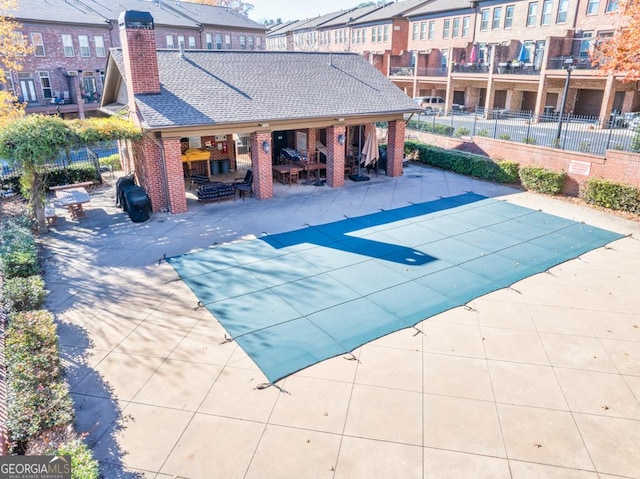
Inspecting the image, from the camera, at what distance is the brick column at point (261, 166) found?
56.1 ft

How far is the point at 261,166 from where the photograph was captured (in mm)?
17359

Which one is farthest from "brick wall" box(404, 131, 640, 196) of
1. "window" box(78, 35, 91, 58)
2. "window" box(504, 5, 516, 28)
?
"window" box(78, 35, 91, 58)

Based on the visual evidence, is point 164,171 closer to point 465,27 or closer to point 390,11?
point 465,27

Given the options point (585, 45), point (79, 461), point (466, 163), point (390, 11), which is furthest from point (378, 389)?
point (390, 11)

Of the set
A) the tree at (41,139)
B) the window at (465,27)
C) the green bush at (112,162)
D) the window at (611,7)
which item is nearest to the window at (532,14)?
the window at (611,7)

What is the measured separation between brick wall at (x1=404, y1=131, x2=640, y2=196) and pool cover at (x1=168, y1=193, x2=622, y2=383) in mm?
3257

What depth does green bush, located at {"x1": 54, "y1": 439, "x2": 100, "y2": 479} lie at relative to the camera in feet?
16.7

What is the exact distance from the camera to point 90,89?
40.8 meters

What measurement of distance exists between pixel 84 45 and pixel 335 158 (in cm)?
3286

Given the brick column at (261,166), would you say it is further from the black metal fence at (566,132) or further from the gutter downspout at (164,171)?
the black metal fence at (566,132)

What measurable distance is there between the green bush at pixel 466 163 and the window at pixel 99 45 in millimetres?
31761

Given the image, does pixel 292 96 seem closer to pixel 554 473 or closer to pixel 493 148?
pixel 493 148

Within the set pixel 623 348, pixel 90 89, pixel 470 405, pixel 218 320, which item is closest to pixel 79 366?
pixel 218 320

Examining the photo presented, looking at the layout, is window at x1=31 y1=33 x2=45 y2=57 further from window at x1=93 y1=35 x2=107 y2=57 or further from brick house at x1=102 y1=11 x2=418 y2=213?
brick house at x1=102 y1=11 x2=418 y2=213
